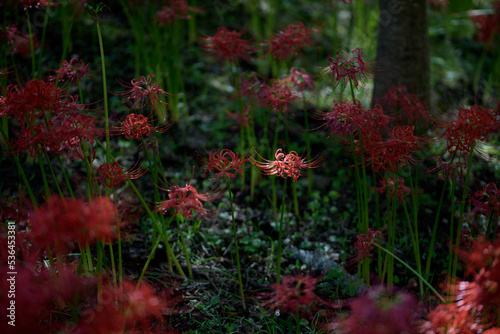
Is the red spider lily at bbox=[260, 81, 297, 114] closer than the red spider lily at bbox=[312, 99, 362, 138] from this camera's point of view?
No

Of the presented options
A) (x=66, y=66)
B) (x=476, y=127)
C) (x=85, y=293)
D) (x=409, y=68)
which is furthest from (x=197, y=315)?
(x=409, y=68)

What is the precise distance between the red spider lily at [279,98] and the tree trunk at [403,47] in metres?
1.12

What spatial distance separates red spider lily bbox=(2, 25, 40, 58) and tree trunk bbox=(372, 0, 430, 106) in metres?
2.54

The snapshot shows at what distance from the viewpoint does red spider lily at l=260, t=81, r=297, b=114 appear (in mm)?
2102

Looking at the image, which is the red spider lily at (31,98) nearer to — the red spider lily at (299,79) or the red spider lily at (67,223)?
the red spider lily at (67,223)

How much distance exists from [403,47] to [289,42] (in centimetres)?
117

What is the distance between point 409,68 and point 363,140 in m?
1.57

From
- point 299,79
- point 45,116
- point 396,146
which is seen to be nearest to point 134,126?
point 45,116

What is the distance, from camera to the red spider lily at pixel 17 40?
7.61 ft

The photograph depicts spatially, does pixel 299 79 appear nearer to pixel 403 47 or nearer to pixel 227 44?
pixel 227 44

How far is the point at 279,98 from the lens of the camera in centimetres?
217

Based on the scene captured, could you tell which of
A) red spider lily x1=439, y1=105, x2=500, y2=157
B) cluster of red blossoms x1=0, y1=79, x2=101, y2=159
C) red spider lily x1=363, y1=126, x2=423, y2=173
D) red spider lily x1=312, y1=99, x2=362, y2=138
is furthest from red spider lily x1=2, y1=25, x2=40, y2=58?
red spider lily x1=439, y1=105, x2=500, y2=157

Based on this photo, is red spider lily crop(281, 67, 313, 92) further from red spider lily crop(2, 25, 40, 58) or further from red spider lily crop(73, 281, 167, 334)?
red spider lily crop(2, 25, 40, 58)

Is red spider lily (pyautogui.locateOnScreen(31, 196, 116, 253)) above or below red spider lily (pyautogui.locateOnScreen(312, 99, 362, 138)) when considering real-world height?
below
